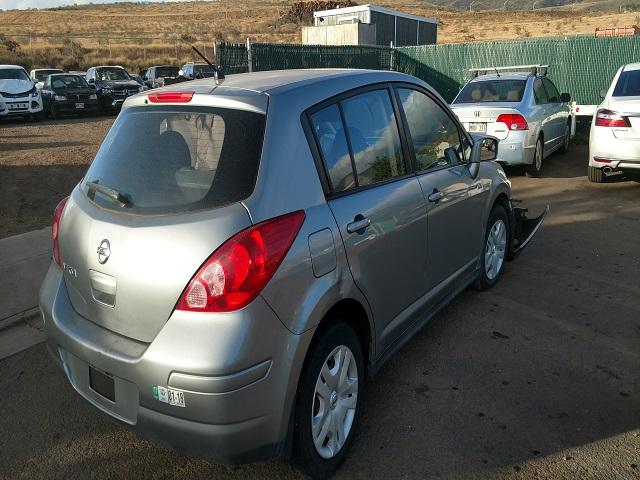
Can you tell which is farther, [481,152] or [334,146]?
[481,152]

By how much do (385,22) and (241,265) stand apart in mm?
25300

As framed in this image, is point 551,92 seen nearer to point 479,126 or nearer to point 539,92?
point 539,92

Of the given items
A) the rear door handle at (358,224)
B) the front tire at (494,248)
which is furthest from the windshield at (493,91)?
the rear door handle at (358,224)

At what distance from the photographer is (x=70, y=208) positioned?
2.85m

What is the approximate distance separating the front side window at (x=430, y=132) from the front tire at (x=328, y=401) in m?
1.35

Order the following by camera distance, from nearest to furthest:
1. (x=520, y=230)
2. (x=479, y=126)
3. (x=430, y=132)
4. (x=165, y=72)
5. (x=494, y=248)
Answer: (x=430, y=132) < (x=494, y=248) < (x=520, y=230) < (x=479, y=126) < (x=165, y=72)

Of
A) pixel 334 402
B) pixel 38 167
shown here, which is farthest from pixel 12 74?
pixel 334 402

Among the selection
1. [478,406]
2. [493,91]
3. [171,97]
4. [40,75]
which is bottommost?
[478,406]

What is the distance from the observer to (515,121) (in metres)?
8.72

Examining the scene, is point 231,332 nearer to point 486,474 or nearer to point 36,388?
point 486,474

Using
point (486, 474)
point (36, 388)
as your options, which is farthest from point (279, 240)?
point (36, 388)

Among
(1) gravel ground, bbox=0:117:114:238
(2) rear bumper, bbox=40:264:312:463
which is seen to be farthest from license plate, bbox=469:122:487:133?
(2) rear bumper, bbox=40:264:312:463

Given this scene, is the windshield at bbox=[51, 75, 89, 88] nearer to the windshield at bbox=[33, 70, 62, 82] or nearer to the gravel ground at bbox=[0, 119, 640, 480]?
the windshield at bbox=[33, 70, 62, 82]

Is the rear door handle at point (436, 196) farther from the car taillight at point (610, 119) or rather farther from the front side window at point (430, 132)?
the car taillight at point (610, 119)
